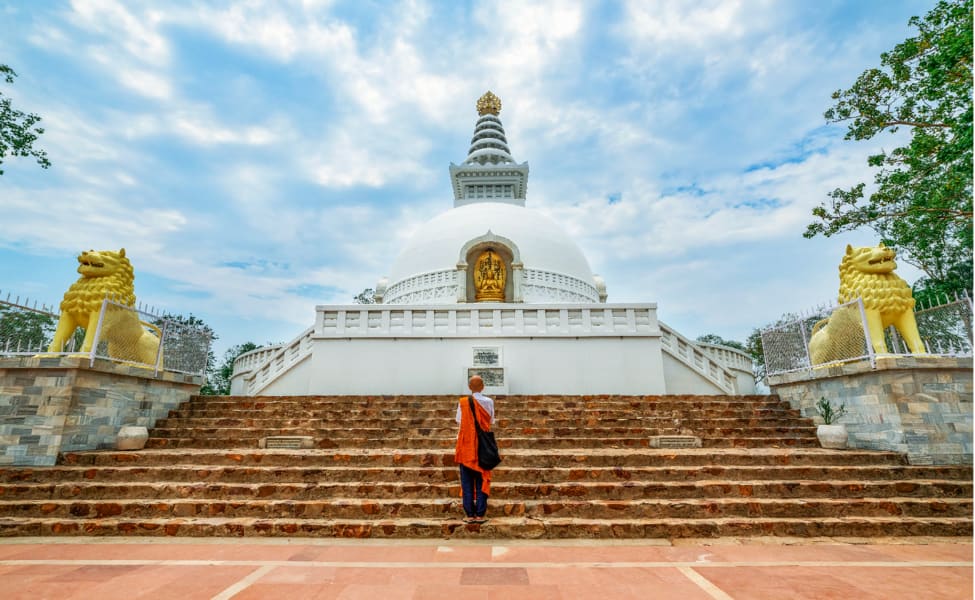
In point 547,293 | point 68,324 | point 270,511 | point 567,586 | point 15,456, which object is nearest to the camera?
point 567,586

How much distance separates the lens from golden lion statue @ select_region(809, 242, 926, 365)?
20.5ft

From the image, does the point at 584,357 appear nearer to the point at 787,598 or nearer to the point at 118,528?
the point at 787,598

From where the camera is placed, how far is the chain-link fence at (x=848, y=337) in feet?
19.6

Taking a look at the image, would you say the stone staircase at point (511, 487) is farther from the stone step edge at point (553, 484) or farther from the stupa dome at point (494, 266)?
the stupa dome at point (494, 266)

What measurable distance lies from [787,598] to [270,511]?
178 inches

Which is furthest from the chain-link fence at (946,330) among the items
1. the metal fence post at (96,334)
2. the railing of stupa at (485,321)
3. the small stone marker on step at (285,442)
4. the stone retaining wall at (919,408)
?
the metal fence post at (96,334)

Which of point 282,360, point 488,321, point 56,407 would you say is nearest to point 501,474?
point 56,407

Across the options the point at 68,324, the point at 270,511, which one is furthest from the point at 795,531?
the point at 68,324

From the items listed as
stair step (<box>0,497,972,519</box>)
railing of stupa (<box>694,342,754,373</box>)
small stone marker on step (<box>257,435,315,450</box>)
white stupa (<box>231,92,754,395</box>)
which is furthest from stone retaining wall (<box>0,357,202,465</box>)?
railing of stupa (<box>694,342,754,373</box>)

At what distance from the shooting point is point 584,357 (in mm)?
10992

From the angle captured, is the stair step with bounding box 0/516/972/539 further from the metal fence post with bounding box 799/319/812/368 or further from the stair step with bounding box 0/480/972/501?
the metal fence post with bounding box 799/319/812/368

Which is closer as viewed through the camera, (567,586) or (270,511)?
(567,586)

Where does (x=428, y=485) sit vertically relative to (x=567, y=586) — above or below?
above

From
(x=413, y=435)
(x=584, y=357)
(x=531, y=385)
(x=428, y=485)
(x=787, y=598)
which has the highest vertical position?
(x=584, y=357)
